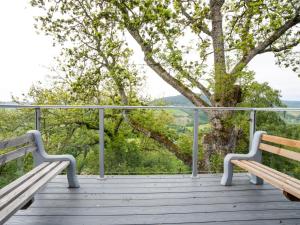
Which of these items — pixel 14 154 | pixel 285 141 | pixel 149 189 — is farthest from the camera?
pixel 149 189

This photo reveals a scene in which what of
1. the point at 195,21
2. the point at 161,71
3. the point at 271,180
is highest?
the point at 195,21

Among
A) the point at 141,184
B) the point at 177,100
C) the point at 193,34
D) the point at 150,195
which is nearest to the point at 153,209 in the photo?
the point at 150,195

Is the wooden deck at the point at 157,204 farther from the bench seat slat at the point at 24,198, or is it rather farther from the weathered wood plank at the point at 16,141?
the weathered wood plank at the point at 16,141

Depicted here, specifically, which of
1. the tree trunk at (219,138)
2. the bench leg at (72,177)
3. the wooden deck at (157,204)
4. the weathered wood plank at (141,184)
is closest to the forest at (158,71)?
the tree trunk at (219,138)

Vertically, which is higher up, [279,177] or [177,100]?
[177,100]

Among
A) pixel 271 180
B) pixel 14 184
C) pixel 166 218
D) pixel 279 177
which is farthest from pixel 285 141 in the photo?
pixel 14 184

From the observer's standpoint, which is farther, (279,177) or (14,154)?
(279,177)

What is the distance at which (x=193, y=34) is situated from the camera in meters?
8.97

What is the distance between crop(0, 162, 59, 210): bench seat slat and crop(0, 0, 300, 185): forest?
6.18 ft

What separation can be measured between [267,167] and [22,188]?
2.57m

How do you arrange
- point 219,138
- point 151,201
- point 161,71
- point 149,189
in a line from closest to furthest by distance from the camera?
point 151,201 < point 149,189 < point 219,138 < point 161,71

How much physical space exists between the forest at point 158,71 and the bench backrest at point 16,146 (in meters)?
1.73

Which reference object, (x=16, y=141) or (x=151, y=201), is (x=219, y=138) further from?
(x=16, y=141)

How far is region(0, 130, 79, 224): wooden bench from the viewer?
1.86m
